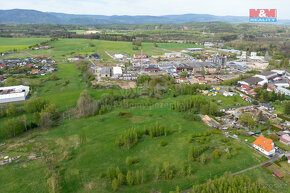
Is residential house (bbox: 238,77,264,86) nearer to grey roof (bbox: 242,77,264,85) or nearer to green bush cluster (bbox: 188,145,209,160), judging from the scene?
grey roof (bbox: 242,77,264,85)

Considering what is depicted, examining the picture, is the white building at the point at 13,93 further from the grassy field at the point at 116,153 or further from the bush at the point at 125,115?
the bush at the point at 125,115

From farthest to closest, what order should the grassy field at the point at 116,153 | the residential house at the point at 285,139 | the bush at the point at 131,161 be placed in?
the residential house at the point at 285,139
the bush at the point at 131,161
the grassy field at the point at 116,153

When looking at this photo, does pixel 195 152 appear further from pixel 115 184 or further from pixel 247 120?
pixel 247 120

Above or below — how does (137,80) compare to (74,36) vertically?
below

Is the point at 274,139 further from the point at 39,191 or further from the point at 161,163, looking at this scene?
the point at 39,191

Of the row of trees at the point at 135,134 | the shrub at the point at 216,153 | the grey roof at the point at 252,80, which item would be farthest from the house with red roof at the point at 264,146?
the grey roof at the point at 252,80

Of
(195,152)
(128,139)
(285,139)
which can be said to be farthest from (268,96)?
(128,139)

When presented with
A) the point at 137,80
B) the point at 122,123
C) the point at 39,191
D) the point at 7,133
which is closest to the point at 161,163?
the point at 122,123
